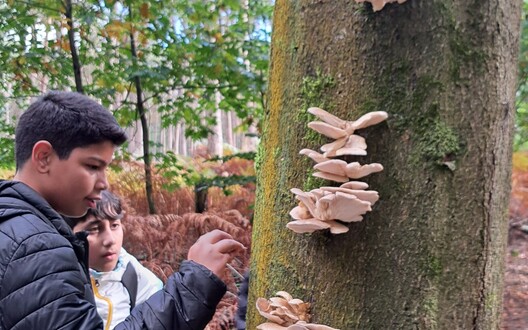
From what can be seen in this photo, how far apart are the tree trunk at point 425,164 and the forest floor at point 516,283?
7.26 ft

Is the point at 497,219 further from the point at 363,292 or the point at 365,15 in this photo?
the point at 365,15

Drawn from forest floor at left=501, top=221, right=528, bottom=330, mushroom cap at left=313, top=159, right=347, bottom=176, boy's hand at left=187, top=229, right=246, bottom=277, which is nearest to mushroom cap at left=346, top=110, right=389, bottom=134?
mushroom cap at left=313, top=159, right=347, bottom=176

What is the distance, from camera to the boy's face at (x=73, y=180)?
1.57m

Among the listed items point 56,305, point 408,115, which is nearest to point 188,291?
point 56,305

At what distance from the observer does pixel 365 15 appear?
1144 mm

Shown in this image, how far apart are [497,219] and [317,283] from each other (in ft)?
1.63

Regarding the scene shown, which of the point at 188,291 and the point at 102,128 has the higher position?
the point at 102,128

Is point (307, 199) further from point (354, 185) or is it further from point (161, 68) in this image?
point (161, 68)

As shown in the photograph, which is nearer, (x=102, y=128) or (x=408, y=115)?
(x=408, y=115)

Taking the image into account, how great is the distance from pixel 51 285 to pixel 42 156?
50 cm

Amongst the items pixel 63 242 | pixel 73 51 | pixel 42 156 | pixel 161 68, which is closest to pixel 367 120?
pixel 63 242

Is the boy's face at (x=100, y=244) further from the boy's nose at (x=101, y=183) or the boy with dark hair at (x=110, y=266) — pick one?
the boy's nose at (x=101, y=183)

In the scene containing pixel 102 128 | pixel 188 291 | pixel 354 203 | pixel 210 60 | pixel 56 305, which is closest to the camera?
pixel 354 203

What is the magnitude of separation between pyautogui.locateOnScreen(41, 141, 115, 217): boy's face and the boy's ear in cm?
1
